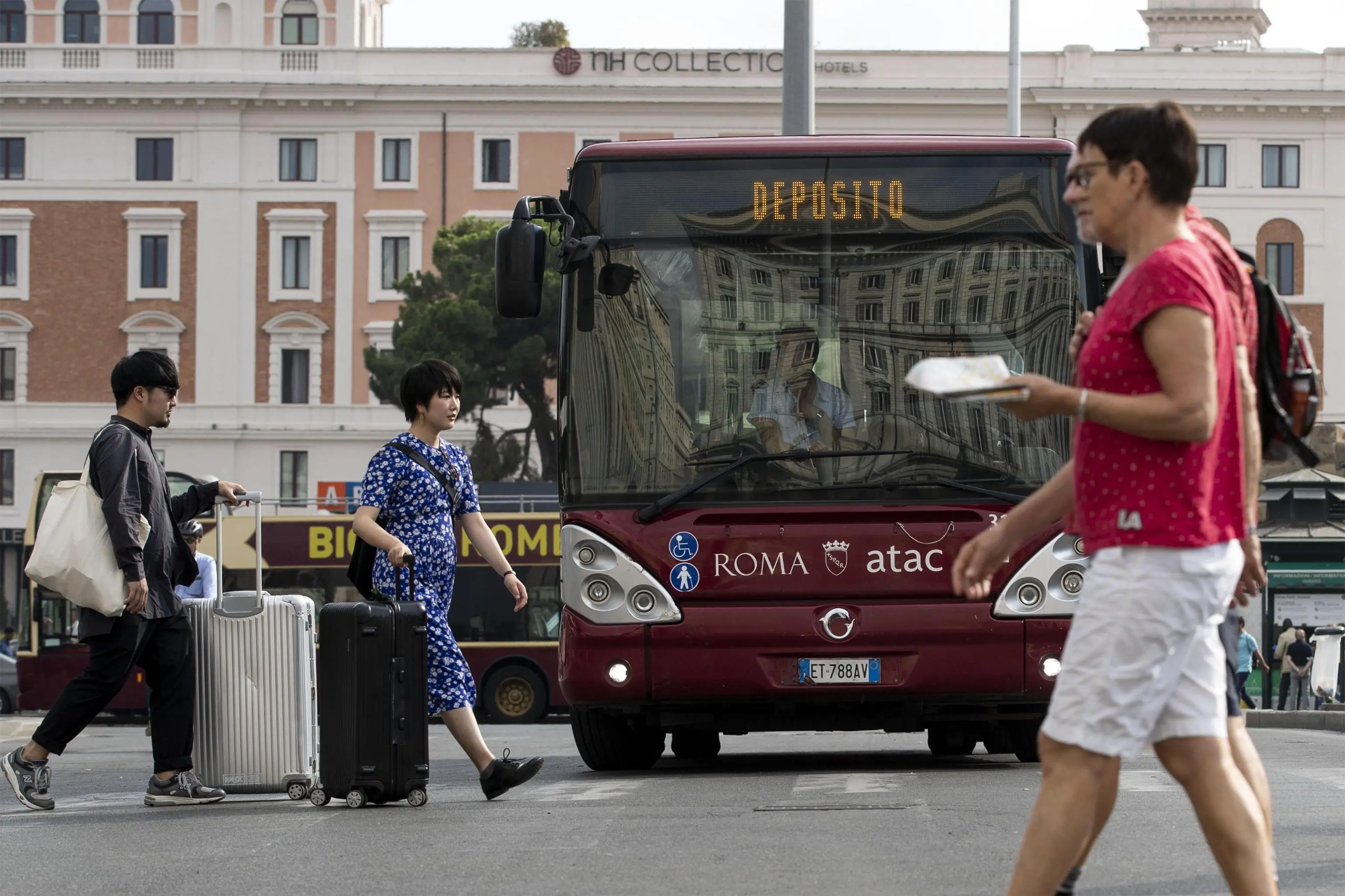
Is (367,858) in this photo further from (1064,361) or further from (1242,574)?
(1064,361)

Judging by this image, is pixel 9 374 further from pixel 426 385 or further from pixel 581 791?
pixel 426 385

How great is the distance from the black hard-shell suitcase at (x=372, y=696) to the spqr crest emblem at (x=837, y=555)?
2.19m

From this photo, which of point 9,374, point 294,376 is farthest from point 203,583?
point 9,374

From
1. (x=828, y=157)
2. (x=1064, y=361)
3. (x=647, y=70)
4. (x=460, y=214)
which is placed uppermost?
(x=647, y=70)

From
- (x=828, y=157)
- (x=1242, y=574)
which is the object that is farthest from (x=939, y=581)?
(x=1242, y=574)

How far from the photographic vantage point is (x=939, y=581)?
10.0 metres

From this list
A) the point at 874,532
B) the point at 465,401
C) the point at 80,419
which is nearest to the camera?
the point at 874,532

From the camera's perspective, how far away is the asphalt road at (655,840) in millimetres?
6215

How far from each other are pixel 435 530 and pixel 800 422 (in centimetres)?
205

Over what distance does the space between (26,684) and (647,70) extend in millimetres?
37764

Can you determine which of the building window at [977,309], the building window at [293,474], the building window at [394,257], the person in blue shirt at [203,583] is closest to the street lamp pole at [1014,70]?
the person in blue shirt at [203,583]

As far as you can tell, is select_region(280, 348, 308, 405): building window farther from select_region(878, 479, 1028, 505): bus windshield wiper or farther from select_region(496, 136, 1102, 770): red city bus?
select_region(878, 479, 1028, 505): bus windshield wiper

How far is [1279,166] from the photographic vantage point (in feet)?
216

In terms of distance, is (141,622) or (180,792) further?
(180,792)
